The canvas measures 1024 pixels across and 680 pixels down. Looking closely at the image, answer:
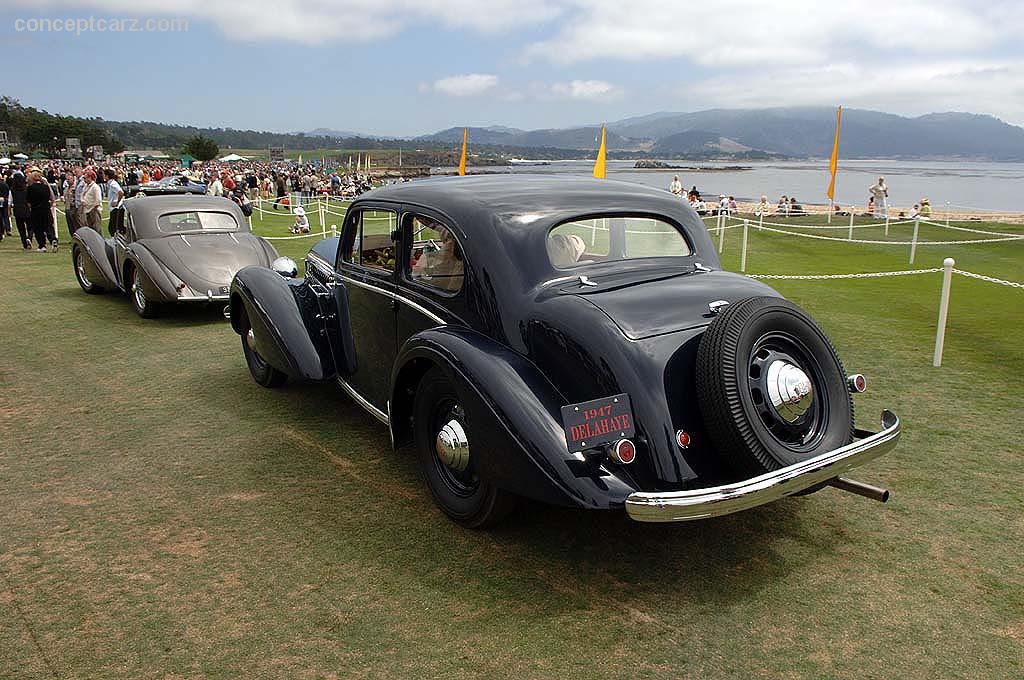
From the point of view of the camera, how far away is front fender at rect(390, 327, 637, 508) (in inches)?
128

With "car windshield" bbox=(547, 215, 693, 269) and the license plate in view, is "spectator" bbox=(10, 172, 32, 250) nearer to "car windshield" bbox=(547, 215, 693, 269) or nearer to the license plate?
"car windshield" bbox=(547, 215, 693, 269)

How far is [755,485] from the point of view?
312cm

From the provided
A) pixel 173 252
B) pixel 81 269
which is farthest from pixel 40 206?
pixel 173 252

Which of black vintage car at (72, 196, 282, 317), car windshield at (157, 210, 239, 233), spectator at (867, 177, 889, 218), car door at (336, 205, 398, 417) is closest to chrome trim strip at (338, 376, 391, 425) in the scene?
car door at (336, 205, 398, 417)

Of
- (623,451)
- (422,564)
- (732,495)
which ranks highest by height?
(623,451)

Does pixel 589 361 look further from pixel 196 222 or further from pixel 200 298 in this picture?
pixel 196 222

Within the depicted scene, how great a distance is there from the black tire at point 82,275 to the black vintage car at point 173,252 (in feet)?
0.63

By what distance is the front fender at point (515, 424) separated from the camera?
3.25 meters

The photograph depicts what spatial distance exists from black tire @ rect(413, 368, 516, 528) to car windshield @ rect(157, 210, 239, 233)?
265 inches

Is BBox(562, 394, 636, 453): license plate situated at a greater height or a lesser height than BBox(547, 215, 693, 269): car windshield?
lesser

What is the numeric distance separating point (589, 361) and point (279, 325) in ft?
9.86

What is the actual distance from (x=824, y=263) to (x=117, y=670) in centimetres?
1485

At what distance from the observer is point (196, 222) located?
32.0 ft

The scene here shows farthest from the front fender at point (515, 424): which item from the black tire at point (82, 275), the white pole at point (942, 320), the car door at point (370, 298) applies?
the black tire at point (82, 275)
